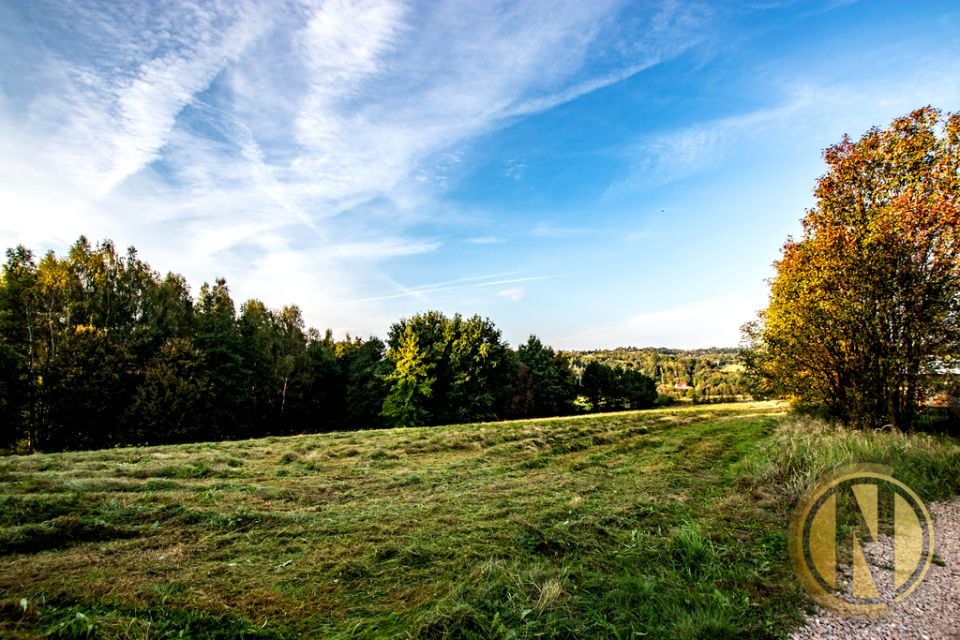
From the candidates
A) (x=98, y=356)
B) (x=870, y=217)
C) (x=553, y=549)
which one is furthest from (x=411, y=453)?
(x=98, y=356)

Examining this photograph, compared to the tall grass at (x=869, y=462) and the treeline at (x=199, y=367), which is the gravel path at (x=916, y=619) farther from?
the treeline at (x=199, y=367)

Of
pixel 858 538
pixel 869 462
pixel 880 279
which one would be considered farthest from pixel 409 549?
pixel 880 279

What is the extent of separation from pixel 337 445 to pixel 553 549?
38.9ft

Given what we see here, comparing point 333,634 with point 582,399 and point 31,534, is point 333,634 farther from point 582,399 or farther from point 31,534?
point 582,399

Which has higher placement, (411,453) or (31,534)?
(31,534)

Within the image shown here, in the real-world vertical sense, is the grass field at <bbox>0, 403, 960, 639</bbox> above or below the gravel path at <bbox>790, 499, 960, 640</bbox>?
above

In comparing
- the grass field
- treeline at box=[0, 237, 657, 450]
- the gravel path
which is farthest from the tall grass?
treeline at box=[0, 237, 657, 450]

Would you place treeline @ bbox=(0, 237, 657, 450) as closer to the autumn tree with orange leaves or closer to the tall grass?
the autumn tree with orange leaves

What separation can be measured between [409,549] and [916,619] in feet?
17.1

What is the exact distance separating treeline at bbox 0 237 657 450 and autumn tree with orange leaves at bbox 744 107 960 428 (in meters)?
31.4

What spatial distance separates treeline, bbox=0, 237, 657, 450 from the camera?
83.1 feet

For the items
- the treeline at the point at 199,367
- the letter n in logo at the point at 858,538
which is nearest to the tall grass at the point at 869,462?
the letter n in logo at the point at 858,538

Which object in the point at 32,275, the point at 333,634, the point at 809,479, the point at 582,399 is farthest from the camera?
the point at 582,399

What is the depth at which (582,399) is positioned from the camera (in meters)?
65.6
